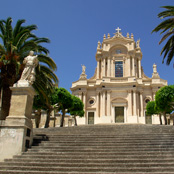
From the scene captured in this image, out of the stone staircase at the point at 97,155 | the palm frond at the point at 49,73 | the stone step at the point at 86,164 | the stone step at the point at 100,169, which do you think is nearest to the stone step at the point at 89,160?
the stone staircase at the point at 97,155

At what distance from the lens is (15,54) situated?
13.0m

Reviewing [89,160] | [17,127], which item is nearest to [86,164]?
[89,160]

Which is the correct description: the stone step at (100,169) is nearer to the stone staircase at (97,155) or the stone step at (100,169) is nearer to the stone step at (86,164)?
the stone staircase at (97,155)

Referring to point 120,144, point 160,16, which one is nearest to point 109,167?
point 120,144

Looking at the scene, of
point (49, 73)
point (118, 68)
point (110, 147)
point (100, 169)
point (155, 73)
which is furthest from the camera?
point (118, 68)

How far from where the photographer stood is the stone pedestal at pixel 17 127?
10.0 metres

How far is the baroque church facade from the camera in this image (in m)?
36.2

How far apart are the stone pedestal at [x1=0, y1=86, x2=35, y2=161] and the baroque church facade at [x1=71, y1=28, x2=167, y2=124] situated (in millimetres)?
25916

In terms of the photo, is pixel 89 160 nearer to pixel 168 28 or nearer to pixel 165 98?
pixel 168 28

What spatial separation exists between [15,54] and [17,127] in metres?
4.79

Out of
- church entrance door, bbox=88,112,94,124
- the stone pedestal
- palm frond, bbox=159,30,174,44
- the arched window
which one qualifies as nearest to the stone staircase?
the stone pedestal

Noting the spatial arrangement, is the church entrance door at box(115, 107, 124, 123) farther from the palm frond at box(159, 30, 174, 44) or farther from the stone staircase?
the stone staircase

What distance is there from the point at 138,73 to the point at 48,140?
30434 mm

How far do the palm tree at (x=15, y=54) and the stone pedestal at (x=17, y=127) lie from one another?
177 cm
